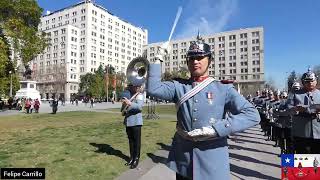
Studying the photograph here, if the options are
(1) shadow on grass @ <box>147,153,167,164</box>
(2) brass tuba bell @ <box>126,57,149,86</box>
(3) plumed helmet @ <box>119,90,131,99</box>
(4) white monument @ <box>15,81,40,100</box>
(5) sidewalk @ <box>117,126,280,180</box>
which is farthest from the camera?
(4) white monument @ <box>15,81,40,100</box>

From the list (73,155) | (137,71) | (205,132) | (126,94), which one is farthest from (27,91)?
(205,132)

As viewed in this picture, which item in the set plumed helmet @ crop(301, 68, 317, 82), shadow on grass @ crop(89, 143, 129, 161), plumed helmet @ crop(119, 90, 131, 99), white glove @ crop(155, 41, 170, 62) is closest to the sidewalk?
shadow on grass @ crop(89, 143, 129, 161)

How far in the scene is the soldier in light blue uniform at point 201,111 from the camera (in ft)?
11.8

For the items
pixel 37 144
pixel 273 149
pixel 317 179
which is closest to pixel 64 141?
pixel 37 144

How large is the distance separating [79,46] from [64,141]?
424ft

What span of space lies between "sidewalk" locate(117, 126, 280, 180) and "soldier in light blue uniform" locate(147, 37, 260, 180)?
4.55 m

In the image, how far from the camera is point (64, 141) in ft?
44.3

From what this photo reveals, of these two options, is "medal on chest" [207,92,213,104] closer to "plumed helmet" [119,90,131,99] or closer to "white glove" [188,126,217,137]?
"white glove" [188,126,217,137]

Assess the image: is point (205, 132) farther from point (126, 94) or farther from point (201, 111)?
point (126, 94)

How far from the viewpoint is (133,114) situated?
354 inches

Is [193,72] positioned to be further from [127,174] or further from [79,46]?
[79,46]

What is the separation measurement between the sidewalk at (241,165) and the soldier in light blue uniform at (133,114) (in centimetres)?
38

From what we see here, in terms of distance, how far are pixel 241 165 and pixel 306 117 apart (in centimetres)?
326

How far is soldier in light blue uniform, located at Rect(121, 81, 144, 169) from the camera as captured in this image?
344 inches
